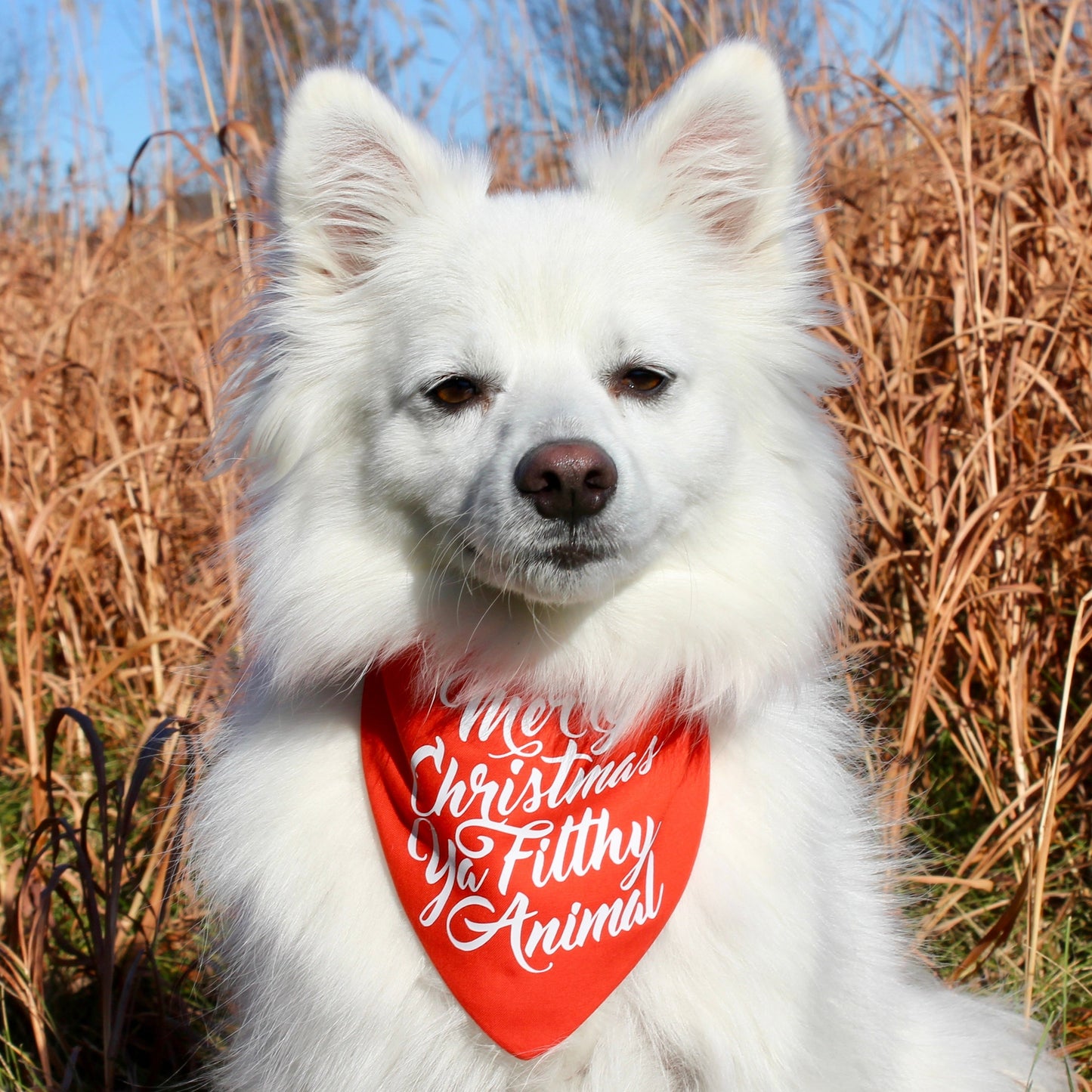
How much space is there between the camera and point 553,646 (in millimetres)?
2244

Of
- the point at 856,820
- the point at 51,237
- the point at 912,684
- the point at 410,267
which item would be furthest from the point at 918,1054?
the point at 51,237

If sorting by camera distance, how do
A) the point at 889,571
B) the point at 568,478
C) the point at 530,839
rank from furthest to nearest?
1. the point at 889,571
2. the point at 530,839
3. the point at 568,478

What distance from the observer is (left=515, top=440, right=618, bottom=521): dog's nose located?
194 centimetres

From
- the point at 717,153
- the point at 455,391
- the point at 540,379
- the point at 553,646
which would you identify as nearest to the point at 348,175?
the point at 455,391

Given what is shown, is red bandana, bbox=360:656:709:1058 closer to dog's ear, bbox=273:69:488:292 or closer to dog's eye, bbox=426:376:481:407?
dog's eye, bbox=426:376:481:407

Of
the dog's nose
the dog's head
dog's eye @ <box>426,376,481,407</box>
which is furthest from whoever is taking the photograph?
dog's eye @ <box>426,376,481,407</box>

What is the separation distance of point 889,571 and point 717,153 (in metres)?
1.84

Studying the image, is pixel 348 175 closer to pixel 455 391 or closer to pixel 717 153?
pixel 455 391

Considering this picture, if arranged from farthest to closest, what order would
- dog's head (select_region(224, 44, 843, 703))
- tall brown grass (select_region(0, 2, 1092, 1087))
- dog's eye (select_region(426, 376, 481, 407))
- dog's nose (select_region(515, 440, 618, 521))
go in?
1. tall brown grass (select_region(0, 2, 1092, 1087))
2. dog's eye (select_region(426, 376, 481, 407))
3. dog's head (select_region(224, 44, 843, 703))
4. dog's nose (select_region(515, 440, 618, 521))

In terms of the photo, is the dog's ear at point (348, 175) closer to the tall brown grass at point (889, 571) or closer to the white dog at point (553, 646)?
the white dog at point (553, 646)

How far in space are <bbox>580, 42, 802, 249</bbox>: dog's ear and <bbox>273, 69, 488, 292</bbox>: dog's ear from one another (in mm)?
356

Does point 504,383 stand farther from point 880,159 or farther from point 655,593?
point 880,159

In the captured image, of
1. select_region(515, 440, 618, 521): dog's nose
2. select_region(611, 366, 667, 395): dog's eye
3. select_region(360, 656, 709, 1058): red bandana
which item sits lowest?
select_region(360, 656, 709, 1058): red bandana

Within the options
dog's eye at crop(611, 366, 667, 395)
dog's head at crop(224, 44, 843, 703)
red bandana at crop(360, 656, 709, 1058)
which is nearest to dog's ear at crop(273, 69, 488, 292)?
dog's head at crop(224, 44, 843, 703)
